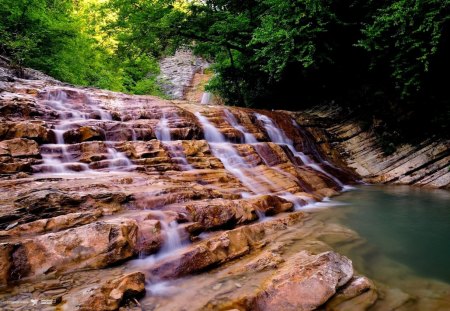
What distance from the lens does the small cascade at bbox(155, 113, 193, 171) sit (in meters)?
7.38

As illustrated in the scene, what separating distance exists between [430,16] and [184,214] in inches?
291

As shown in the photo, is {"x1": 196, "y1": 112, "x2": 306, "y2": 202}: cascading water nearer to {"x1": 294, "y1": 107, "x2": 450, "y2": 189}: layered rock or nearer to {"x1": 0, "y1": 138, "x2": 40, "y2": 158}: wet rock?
{"x1": 0, "y1": 138, "x2": 40, "y2": 158}: wet rock

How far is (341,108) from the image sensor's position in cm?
1371

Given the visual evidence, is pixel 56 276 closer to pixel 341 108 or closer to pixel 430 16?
pixel 430 16

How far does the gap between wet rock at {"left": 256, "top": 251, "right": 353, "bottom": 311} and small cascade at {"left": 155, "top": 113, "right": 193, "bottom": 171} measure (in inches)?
163

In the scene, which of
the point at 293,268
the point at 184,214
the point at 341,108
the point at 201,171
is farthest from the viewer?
the point at 341,108

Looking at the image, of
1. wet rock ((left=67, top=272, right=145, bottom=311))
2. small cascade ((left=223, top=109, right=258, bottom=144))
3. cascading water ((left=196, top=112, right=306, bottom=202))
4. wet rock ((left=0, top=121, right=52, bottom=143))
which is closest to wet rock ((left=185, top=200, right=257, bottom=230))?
cascading water ((left=196, top=112, right=306, bottom=202))

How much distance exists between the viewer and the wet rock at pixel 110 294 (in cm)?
296

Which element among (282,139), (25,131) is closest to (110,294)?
(25,131)

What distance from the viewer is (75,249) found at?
12.3ft

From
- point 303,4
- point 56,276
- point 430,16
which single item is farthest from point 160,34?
point 56,276

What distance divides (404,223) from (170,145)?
552cm

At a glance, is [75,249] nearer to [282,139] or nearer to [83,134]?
[83,134]

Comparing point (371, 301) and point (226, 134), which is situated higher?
point (226, 134)
